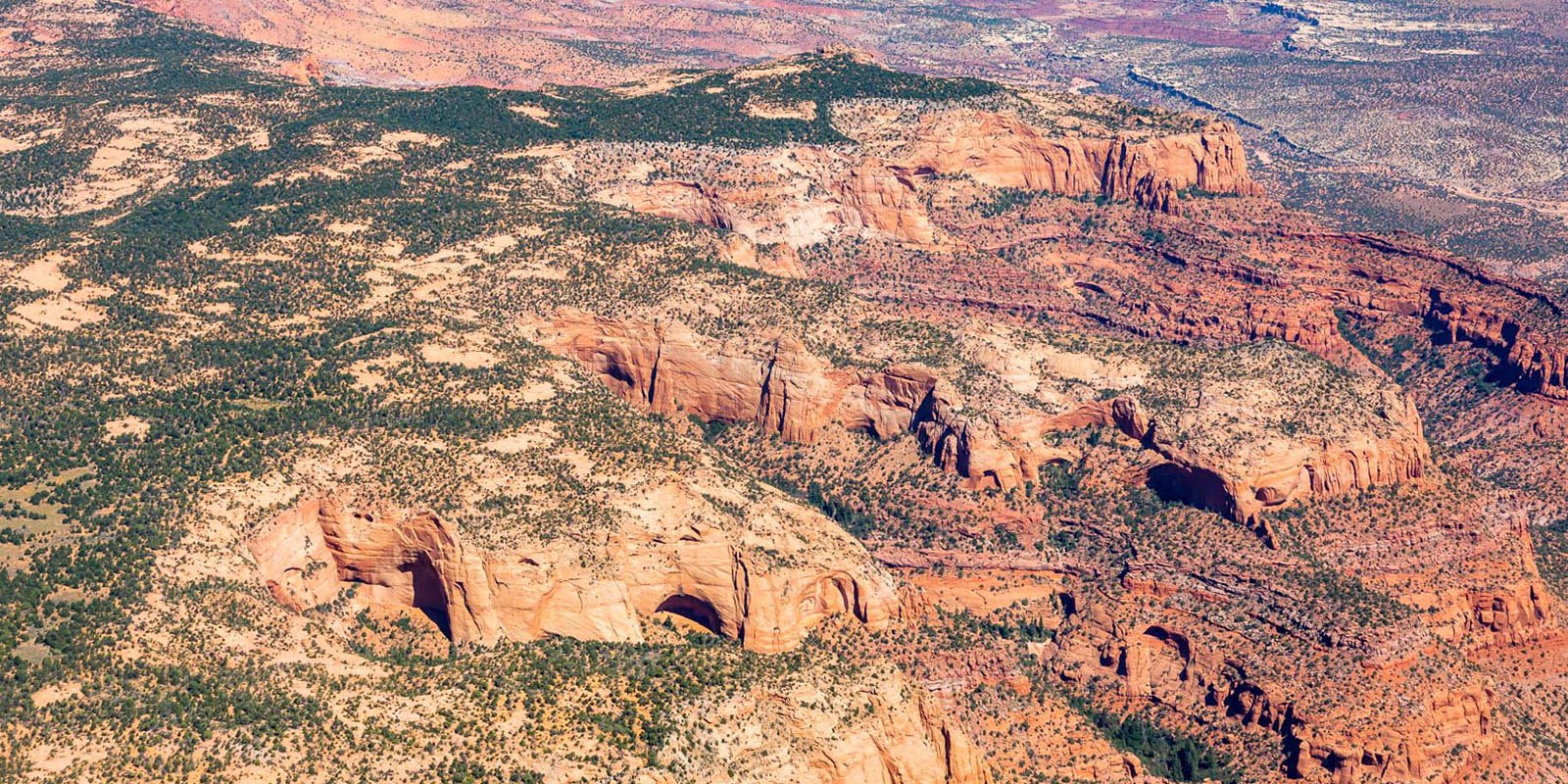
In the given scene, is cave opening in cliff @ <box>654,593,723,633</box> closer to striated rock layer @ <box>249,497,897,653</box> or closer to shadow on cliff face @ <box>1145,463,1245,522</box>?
striated rock layer @ <box>249,497,897,653</box>

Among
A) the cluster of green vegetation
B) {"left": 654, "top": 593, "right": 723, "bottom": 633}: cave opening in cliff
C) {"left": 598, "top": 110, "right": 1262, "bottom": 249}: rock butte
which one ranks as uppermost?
{"left": 598, "top": 110, "right": 1262, "bottom": 249}: rock butte

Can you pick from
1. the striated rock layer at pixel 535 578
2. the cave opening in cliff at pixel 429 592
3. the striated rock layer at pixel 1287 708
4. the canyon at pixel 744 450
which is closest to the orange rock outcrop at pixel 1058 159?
the canyon at pixel 744 450

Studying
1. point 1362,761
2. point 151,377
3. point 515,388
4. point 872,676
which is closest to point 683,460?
point 515,388

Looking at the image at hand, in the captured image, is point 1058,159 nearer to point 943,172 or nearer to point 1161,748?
point 943,172

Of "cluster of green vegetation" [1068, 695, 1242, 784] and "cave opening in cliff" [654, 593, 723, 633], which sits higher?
"cave opening in cliff" [654, 593, 723, 633]

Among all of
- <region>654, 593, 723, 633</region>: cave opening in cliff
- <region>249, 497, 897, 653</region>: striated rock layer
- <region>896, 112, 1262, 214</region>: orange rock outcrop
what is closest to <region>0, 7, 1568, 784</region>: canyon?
<region>249, 497, 897, 653</region>: striated rock layer

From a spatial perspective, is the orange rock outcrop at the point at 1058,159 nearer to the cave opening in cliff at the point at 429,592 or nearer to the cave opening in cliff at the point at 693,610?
the cave opening in cliff at the point at 693,610

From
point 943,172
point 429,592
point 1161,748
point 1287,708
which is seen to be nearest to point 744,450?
point 429,592
